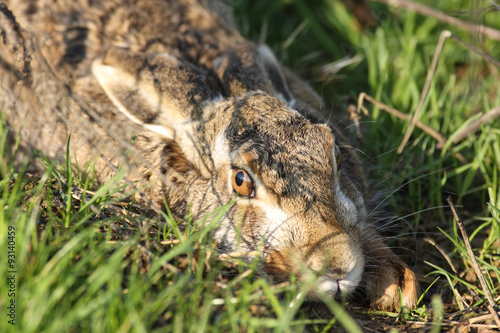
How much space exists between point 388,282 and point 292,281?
848 mm

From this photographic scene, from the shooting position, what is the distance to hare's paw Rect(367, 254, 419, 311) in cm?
304

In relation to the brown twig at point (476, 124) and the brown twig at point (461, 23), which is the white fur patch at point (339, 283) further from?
the brown twig at point (461, 23)

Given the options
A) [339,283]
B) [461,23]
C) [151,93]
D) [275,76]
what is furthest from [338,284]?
[461,23]

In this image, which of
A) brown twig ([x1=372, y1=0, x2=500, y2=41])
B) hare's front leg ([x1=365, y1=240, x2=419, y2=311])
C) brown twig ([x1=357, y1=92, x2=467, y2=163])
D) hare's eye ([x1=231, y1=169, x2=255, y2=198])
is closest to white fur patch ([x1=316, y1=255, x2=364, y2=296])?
hare's front leg ([x1=365, y1=240, x2=419, y2=311])

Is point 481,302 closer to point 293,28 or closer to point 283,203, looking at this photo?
point 283,203

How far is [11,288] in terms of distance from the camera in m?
2.14

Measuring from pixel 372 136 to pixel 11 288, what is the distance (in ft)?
10.4

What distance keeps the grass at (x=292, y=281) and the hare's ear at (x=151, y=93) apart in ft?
1.74

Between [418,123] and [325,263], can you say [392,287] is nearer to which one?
[325,263]

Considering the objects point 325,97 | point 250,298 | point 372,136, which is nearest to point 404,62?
point 325,97

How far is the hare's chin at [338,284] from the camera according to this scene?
2650 millimetres

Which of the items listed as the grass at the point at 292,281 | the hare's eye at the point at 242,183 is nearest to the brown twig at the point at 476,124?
the grass at the point at 292,281

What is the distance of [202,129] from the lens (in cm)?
340

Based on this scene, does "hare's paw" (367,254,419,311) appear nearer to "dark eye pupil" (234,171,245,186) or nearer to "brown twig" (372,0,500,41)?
"dark eye pupil" (234,171,245,186)
